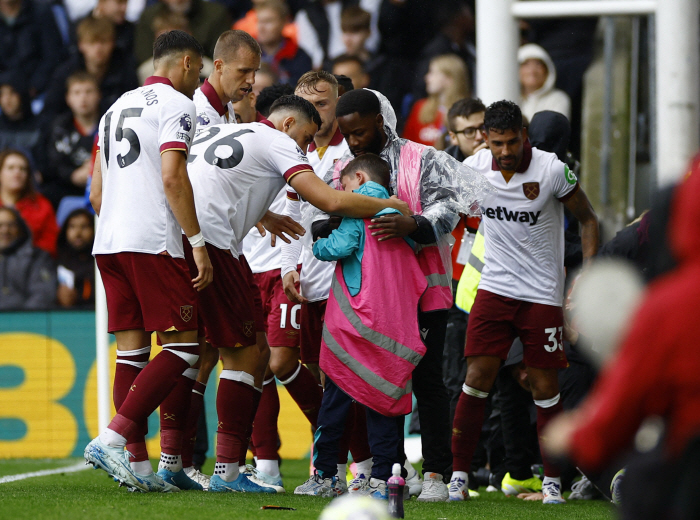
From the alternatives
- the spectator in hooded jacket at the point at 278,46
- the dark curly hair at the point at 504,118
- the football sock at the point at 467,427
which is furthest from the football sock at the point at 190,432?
the spectator in hooded jacket at the point at 278,46

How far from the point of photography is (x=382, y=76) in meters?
9.47

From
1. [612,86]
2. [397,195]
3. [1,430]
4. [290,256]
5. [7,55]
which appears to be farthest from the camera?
[7,55]

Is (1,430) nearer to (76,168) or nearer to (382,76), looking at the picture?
(76,168)

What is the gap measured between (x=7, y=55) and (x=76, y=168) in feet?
5.49

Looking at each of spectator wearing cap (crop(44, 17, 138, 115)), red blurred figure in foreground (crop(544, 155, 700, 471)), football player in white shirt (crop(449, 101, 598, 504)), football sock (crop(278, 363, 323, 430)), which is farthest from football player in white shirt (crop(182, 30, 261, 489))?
spectator wearing cap (crop(44, 17, 138, 115))

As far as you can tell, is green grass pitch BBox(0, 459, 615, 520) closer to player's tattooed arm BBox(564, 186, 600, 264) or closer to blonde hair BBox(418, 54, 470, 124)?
player's tattooed arm BBox(564, 186, 600, 264)

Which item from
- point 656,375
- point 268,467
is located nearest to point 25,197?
point 268,467

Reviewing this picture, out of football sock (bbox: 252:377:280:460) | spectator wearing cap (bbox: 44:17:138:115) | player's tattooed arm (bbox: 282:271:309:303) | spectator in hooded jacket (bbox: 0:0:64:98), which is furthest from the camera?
spectator in hooded jacket (bbox: 0:0:64:98)

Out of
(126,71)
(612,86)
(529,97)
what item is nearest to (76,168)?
(126,71)

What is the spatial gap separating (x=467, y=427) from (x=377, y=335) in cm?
102

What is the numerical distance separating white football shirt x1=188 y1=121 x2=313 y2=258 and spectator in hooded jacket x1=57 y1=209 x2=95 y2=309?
16.1 ft

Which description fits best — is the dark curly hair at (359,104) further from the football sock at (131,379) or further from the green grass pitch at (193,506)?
the green grass pitch at (193,506)

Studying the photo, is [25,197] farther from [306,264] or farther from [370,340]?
[370,340]

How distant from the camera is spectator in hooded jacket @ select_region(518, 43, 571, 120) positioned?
28.1 feet
